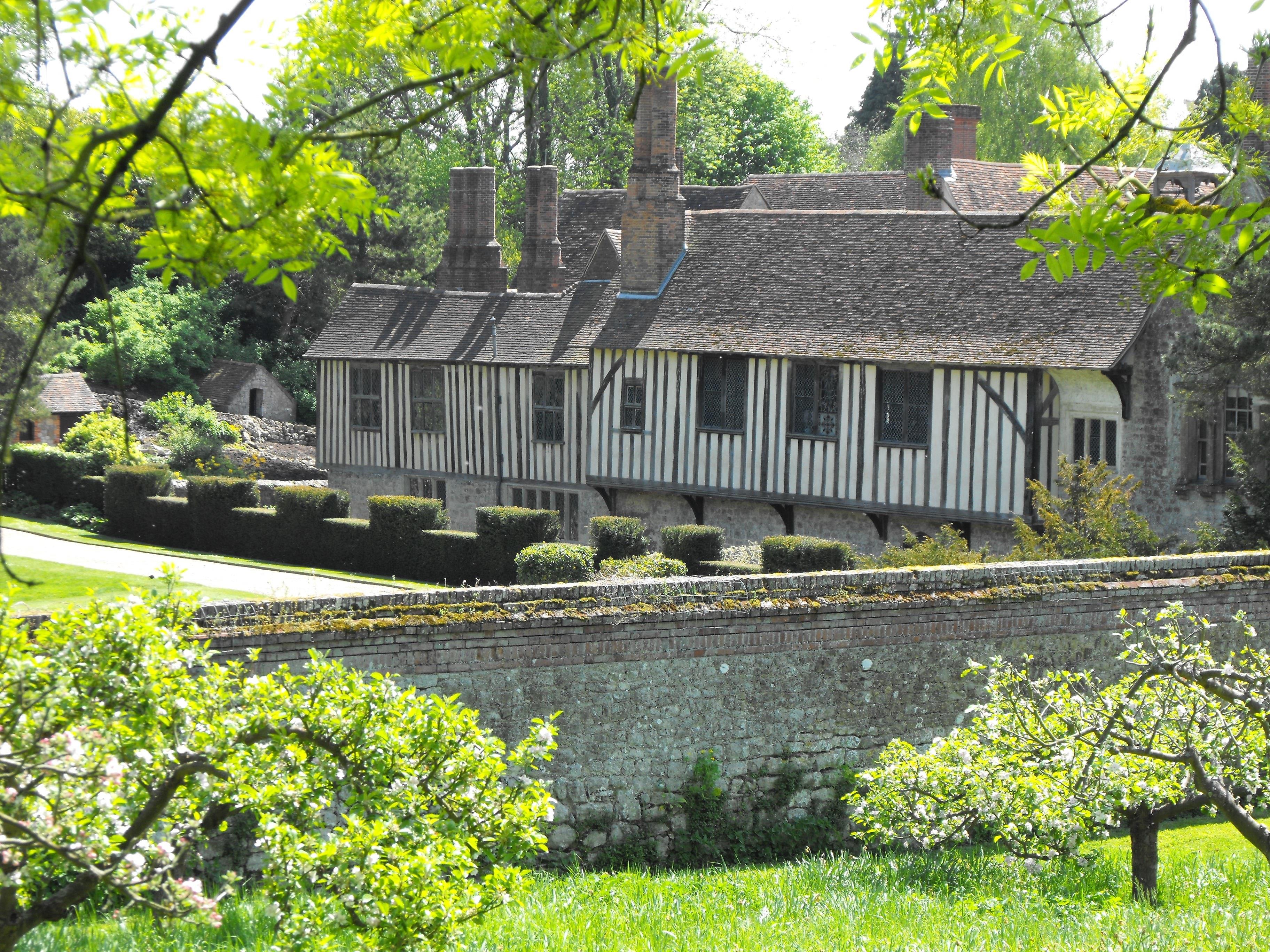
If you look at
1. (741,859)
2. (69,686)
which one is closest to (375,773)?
(69,686)

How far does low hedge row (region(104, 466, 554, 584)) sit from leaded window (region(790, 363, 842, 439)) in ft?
14.9

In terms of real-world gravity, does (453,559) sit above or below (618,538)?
below

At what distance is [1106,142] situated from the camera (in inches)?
229

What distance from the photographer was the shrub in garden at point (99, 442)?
2959cm

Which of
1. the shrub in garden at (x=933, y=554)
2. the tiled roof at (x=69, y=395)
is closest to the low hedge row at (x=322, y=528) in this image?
the shrub in garden at (x=933, y=554)

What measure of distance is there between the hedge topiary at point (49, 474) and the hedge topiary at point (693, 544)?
15.2 m

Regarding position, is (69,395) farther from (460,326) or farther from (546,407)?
(546,407)

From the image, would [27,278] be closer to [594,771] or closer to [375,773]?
[594,771]

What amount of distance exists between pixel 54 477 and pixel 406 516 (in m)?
10.5

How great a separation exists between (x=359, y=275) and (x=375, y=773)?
133 ft

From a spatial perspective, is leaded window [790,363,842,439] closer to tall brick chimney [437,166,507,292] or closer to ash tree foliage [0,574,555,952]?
tall brick chimney [437,166,507,292]

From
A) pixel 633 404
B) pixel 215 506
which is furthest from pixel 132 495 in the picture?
A: pixel 633 404

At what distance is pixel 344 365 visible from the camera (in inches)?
1190

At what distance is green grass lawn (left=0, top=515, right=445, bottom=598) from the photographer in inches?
891
